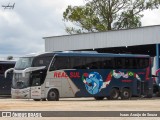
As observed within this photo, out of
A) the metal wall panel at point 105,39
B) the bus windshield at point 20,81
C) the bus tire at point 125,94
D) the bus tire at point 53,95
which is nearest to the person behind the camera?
the bus windshield at point 20,81

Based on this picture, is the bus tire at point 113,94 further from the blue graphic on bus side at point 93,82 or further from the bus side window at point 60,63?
the bus side window at point 60,63

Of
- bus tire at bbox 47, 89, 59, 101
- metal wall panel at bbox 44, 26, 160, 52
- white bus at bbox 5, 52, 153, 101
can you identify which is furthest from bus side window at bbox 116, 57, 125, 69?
metal wall panel at bbox 44, 26, 160, 52

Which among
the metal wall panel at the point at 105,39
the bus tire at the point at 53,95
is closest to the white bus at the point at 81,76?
the bus tire at the point at 53,95

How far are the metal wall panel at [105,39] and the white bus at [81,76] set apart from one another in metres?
5.65

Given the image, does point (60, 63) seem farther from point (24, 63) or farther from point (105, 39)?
point (105, 39)

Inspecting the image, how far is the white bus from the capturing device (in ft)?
96.8

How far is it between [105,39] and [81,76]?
11.5 metres

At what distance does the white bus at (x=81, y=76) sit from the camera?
29.5m

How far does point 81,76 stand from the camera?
31.1 metres

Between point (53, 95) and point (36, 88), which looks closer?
point (36, 88)

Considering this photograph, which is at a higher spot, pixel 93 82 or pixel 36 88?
pixel 93 82

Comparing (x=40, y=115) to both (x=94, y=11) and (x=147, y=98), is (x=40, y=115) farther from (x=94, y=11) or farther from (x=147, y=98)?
(x=94, y=11)

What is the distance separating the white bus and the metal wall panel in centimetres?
565

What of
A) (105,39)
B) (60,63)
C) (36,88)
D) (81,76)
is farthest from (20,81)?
(105,39)
